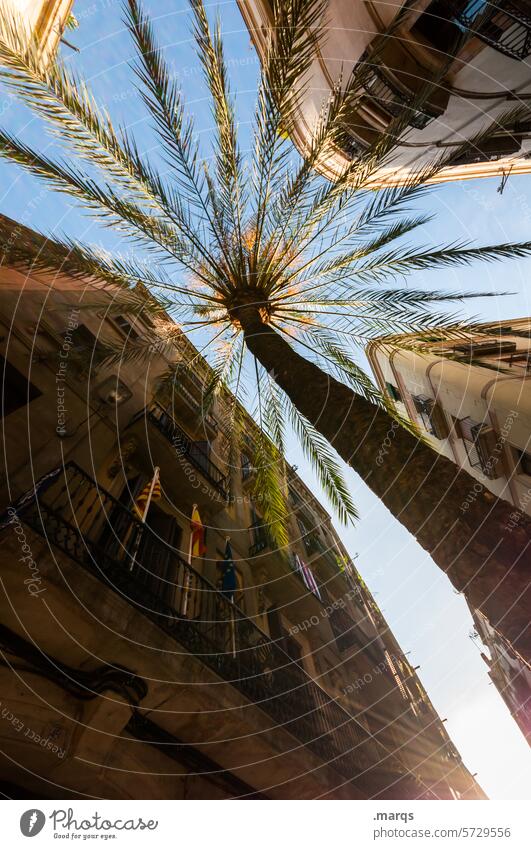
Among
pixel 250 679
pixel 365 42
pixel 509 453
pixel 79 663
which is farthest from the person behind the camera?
pixel 509 453

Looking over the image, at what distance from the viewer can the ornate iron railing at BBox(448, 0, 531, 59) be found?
8805 mm

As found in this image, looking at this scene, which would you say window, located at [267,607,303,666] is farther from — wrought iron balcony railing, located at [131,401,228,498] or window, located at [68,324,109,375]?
window, located at [68,324,109,375]

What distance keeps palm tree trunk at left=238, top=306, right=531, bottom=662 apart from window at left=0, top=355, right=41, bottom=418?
20.2ft

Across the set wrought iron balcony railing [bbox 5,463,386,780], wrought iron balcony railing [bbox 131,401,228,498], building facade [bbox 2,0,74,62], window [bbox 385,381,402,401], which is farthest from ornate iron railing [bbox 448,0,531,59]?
window [bbox 385,381,402,401]

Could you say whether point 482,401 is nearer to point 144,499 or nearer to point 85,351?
point 144,499

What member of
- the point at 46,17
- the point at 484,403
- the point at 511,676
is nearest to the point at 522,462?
the point at 484,403

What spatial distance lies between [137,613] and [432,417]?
48.6 ft

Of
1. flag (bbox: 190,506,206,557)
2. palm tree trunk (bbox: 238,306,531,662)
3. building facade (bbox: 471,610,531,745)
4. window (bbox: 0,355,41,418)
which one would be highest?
palm tree trunk (bbox: 238,306,531,662)

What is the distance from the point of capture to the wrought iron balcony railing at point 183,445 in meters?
9.81
